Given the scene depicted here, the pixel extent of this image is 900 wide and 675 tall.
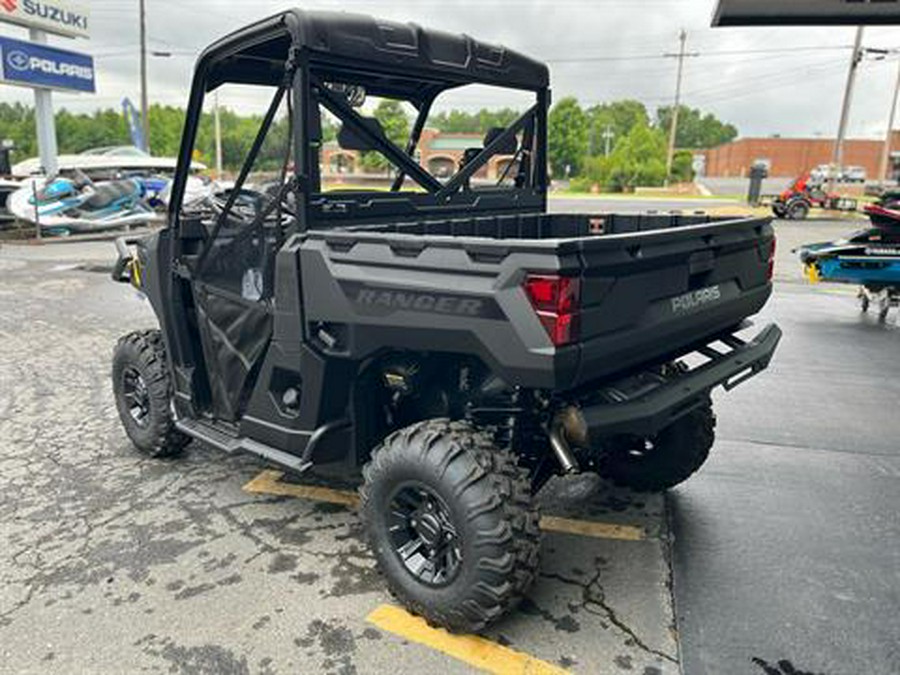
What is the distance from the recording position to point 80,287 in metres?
10.8

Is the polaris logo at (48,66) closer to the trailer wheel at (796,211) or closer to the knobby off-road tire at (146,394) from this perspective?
the knobby off-road tire at (146,394)

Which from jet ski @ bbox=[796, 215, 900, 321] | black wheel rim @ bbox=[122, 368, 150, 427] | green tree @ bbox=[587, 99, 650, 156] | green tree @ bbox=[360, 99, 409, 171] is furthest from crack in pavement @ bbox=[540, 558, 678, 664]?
green tree @ bbox=[587, 99, 650, 156]

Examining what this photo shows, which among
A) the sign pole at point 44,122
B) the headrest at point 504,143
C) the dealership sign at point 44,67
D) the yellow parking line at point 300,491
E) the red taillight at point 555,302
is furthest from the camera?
the sign pole at point 44,122

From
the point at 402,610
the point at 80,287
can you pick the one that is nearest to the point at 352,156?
the point at 402,610

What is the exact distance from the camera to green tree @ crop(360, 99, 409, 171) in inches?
144

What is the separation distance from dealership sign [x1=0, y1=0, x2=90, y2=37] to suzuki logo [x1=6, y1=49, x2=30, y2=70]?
0.87m

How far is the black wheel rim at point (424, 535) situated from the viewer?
2.81 meters

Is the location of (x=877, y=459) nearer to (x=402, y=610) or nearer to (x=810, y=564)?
(x=810, y=564)

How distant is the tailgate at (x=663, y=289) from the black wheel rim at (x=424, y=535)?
0.79 metres

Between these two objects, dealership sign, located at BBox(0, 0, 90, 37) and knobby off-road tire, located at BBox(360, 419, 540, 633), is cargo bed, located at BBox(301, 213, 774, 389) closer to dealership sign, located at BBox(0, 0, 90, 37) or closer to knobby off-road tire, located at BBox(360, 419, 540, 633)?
knobby off-road tire, located at BBox(360, 419, 540, 633)

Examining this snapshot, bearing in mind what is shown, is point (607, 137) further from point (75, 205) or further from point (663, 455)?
point (663, 455)

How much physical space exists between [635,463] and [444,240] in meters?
2.05

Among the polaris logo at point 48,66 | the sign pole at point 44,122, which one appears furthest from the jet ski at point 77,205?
the polaris logo at point 48,66

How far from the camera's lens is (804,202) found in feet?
74.6
